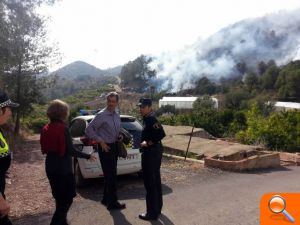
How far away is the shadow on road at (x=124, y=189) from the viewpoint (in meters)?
6.95

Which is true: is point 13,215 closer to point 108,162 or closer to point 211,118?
point 108,162

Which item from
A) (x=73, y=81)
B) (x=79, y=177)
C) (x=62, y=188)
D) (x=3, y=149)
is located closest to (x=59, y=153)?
(x=62, y=188)

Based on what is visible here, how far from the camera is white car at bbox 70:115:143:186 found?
725 cm

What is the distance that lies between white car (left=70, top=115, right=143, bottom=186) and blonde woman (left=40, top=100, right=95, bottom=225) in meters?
2.45

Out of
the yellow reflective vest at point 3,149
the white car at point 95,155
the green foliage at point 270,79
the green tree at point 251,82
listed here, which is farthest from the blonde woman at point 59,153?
the green tree at point 251,82

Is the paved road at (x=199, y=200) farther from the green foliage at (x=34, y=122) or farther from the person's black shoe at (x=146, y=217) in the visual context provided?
the green foliage at (x=34, y=122)

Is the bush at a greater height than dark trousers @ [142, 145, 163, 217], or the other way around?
dark trousers @ [142, 145, 163, 217]

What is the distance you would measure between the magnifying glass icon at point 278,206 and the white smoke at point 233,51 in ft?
367

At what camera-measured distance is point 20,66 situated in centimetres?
2127

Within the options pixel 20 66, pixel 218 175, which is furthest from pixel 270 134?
pixel 20 66

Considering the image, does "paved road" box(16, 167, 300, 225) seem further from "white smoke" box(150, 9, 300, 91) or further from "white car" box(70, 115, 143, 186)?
"white smoke" box(150, 9, 300, 91)

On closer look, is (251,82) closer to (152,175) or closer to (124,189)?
(124,189)

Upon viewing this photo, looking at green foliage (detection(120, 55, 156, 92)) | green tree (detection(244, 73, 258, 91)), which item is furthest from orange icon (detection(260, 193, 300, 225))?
green foliage (detection(120, 55, 156, 92))

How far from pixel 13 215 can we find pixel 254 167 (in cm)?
592
